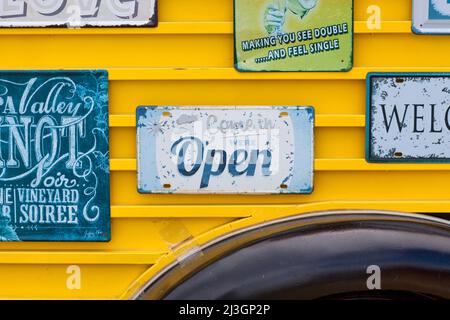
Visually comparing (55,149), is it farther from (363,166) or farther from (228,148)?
(363,166)

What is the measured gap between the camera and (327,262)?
1427mm

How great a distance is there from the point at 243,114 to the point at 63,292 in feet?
2.24

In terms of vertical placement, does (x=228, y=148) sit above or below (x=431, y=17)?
below

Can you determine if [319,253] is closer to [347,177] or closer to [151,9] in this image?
[347,177]

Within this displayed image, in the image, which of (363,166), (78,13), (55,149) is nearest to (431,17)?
(363,166)

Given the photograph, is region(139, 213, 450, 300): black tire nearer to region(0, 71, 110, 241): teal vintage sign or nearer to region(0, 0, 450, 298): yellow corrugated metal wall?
region(0, 0, 450, 298): yellow corrugated metal wall

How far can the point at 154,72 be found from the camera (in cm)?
145

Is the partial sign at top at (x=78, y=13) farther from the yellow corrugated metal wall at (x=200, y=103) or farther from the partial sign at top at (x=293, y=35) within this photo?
the partial sign at top at (x=293, y=35)

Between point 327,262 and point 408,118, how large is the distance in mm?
431

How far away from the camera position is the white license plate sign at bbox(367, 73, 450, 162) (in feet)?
4.71

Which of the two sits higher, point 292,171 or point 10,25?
point 10,25

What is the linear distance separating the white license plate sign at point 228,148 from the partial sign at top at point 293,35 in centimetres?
12

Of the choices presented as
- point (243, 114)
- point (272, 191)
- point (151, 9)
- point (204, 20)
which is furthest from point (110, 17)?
point (272, 191)

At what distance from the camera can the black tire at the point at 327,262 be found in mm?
1426
